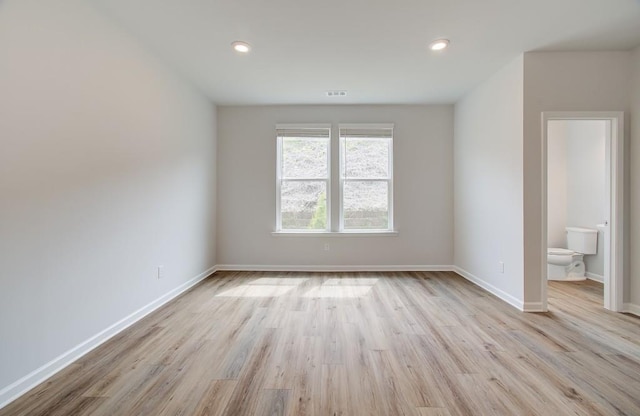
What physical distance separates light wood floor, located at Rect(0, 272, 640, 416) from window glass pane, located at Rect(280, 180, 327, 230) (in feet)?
5.19

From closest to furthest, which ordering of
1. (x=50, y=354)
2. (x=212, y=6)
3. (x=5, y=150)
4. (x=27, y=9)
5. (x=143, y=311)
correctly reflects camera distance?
(x=5, y=150) < (x=27, y=9) < (x=50, y=354) < (x=212, y=6) < (x=143, y=311)

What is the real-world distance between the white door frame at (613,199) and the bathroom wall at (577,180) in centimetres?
134

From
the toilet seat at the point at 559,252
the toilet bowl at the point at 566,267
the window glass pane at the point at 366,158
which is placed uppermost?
the window glass pane at the point at 366,158

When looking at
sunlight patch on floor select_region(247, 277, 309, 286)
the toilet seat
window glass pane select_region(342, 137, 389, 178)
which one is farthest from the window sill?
the toilet seat

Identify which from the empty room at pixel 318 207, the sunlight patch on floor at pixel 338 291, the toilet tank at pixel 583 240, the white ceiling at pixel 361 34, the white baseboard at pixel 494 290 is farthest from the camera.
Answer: the toilet tank at pixel 583 240

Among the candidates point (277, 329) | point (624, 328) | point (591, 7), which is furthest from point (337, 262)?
point (591, 7)

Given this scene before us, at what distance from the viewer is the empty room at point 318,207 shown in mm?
1671

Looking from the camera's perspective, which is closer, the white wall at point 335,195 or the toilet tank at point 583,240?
the toilet tank at point 583,240

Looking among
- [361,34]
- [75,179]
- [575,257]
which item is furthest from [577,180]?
[75,179]

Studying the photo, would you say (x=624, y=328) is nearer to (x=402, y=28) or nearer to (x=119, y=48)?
(x=402, y=28)

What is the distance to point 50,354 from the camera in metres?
1.80

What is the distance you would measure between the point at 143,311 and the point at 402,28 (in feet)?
11.8

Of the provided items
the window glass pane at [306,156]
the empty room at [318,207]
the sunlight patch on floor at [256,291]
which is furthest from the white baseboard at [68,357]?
the window glass pane at [306,156]

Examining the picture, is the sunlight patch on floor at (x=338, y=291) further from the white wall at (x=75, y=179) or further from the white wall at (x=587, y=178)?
the white wall at (x=587, y=178)
